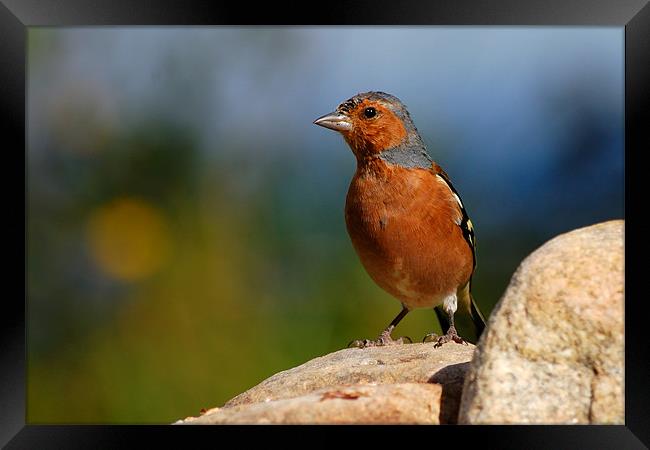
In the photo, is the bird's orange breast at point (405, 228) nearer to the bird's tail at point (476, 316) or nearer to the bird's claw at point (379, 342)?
the bird's claw at point (379, 342)

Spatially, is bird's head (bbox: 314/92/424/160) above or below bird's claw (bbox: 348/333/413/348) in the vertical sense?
above

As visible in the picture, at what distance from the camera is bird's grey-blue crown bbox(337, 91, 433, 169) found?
23.0 ft

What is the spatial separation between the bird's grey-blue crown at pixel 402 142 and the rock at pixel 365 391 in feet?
5.00

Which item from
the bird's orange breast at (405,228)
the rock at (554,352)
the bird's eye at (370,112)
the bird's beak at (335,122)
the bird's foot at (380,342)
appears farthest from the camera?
the bird's foot at (380,342)

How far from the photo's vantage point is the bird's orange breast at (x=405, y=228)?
22.1 ft

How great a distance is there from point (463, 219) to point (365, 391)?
2795 millimetres

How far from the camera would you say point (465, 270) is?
721cm

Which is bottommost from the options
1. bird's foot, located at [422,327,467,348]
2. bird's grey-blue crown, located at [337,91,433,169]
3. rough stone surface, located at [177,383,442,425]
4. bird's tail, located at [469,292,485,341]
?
rough stone surface, located at [177,383,442,425]

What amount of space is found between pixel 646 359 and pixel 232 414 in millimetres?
2243

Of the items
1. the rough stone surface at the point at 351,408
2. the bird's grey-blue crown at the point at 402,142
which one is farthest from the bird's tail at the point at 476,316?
the rough stone surface at the point at 351,408

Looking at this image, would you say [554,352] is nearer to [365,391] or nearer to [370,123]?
[365,391]

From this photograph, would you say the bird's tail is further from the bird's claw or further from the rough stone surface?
the rough stone surface

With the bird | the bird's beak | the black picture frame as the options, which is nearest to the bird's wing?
the bird

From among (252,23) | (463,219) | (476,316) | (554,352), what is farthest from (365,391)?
(476,316)
